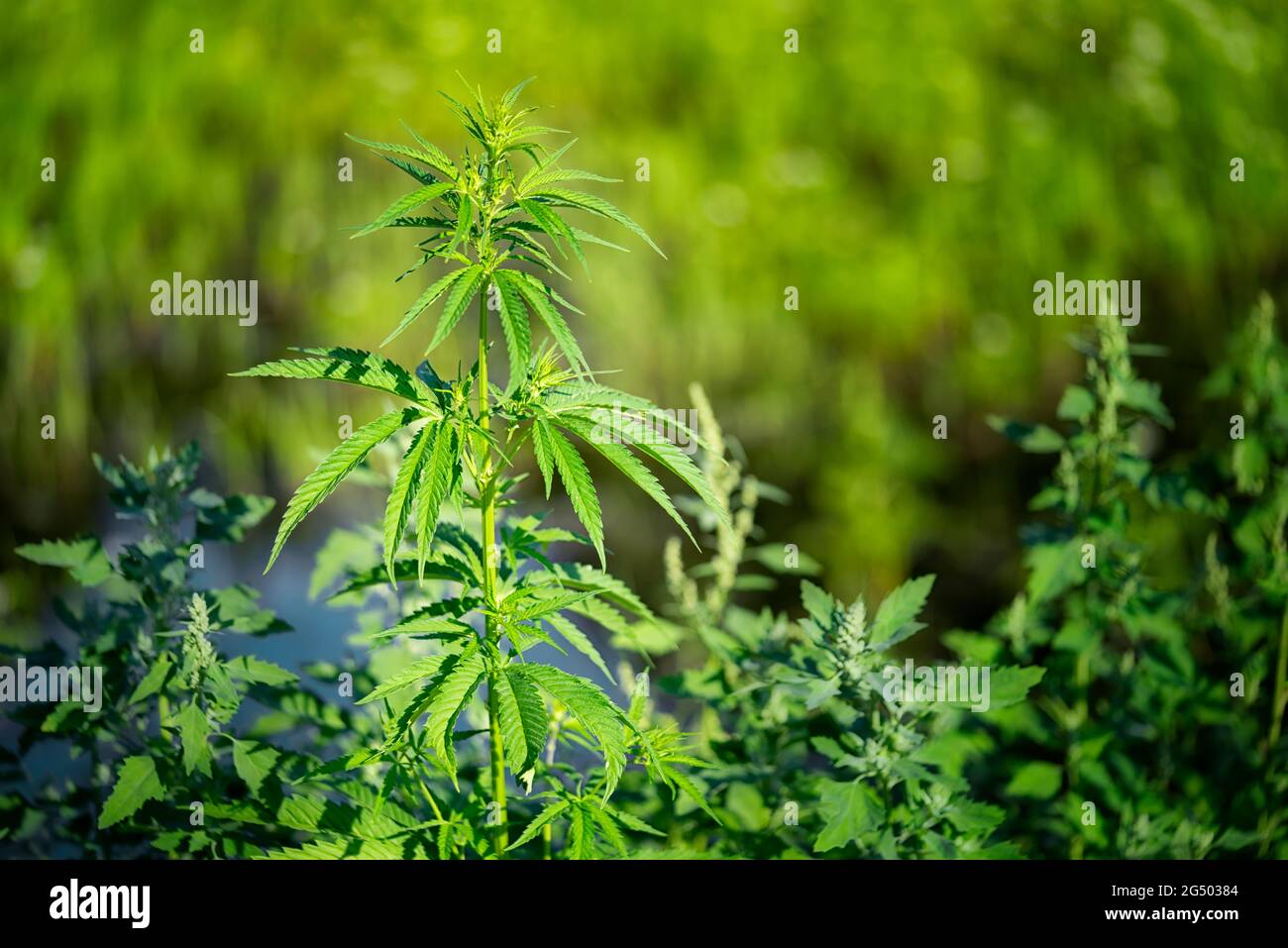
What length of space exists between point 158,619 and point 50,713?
0.28 metres

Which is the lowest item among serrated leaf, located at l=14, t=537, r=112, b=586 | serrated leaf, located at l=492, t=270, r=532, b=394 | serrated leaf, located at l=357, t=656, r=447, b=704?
serrated leaf, located at l=357, t=656, r=447, b=704

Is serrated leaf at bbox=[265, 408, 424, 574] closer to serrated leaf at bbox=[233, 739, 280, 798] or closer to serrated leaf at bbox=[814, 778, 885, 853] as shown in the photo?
serrated leaf at bbox=[233, 739, 280, 798]

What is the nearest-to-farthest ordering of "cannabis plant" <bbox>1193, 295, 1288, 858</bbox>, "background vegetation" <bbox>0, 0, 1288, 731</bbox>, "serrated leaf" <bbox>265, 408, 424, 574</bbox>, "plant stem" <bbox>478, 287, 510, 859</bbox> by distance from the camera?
"serrated leaf" <bbox>265, 408, 424, 574</bbox>, "plant stem" <bbox>478, 287, 510, 859</bbox>, "cannabis plant" <bbox>1193, 295, 1288, 858</bbox>, "background vegetation" <bbox>0, 0, 1288, 731</bbox>

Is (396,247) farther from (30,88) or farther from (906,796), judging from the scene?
(906,796)

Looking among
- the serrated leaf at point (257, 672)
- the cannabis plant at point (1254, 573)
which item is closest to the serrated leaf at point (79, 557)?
the serrated leaf at point (257, 672)

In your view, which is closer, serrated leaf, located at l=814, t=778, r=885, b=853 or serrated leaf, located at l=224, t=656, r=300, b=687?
serrated leaf, located at l=814, t=778, r=885, b=853

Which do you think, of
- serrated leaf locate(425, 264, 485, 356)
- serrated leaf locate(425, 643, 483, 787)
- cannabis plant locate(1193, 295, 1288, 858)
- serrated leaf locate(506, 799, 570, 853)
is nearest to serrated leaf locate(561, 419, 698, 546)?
serrated leaf locate(425, 264, 485, 356)

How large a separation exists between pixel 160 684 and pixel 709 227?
282cm

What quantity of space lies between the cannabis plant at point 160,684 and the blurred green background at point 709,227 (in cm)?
184

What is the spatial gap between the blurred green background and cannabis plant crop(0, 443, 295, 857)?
→ 1840 millimetres

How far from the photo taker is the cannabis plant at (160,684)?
2.02 m

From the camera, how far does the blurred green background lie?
416 cm

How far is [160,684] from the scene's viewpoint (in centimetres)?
206
